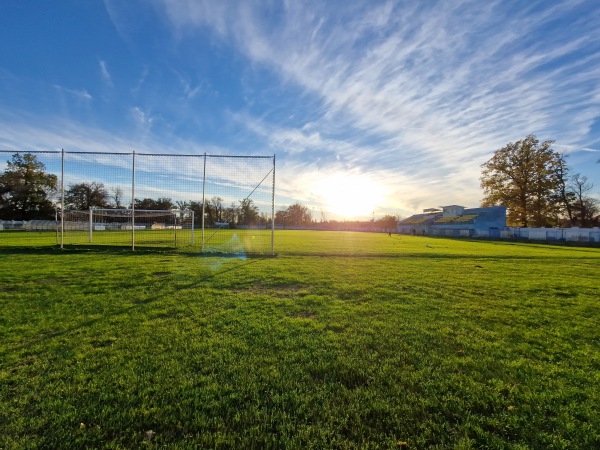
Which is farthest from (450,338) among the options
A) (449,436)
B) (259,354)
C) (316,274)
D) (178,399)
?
(316,274)

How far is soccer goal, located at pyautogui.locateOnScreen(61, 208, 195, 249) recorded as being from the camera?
51.6 feet

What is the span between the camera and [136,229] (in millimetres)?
23656

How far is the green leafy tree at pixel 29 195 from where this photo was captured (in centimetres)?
4267

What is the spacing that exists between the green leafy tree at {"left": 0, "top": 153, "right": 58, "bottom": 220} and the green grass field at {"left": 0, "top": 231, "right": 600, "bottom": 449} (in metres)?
50.5

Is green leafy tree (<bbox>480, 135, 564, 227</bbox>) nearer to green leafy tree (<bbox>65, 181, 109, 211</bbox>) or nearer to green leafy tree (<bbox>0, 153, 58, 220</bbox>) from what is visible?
green leafy tree (<bbox>65, 181, 109, 211</bbox>)

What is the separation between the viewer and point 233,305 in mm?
5125

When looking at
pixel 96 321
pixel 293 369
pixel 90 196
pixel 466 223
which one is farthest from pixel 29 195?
pixel 466 223

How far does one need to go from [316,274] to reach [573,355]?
5.51m

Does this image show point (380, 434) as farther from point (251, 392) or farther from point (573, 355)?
point (573, 355)

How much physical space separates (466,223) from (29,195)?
2740 inches

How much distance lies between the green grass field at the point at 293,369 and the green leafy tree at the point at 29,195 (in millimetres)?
50479

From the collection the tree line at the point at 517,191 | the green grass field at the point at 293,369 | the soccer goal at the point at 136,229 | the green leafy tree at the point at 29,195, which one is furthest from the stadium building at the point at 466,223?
the green leafy tree at the point at 29,195

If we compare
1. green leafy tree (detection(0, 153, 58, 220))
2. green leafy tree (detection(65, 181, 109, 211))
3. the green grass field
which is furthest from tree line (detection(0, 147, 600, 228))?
the green grass field

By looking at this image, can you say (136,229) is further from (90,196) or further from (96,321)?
(96,321)
